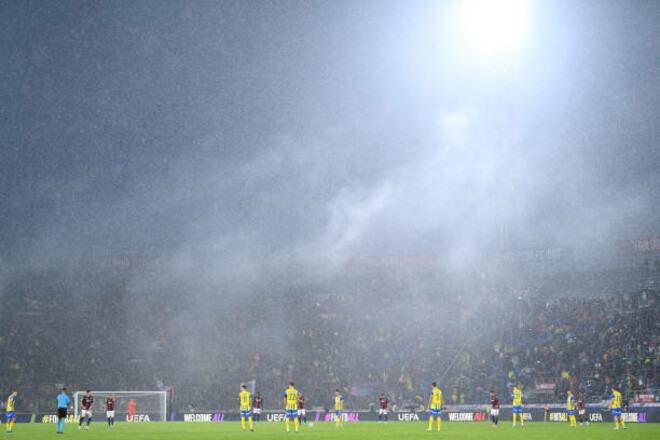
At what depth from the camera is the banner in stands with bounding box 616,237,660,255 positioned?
2520 inches

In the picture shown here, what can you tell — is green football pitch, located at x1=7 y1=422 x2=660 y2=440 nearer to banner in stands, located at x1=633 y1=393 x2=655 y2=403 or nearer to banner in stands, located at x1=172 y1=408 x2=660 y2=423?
banner in stands, located at x1=172 y1=408 x2=660 y2=423

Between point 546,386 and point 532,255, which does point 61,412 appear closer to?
point 546,386

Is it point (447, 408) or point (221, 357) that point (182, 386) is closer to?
point (221, 357)

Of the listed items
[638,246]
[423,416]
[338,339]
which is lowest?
[423,416]

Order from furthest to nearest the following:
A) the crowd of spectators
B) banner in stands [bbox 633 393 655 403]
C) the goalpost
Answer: the crowd of spectators → the goalpost → banner in stands [bbox 633 393 655 403]

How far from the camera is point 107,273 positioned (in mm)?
77062

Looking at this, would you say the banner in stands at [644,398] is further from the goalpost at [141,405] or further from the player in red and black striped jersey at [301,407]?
the goalpost at [141,405]

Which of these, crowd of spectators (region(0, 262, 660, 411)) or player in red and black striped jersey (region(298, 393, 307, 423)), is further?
crowd of spectators (region(0, 262, 660, 411))

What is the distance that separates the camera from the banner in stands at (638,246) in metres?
64.0

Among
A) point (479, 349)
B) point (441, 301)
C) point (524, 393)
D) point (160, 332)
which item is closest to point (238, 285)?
point (160, 332)

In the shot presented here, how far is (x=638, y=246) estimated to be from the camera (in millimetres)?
65250

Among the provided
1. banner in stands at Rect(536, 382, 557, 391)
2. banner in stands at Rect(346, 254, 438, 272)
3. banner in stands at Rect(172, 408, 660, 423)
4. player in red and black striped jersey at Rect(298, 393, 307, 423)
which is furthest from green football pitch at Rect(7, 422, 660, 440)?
banner in stands at Rect(346, 254, 438, 272)

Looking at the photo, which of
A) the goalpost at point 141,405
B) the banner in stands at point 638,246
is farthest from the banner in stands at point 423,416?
the banner in stands at point 638,246

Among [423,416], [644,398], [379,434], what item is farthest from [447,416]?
[379,434]
